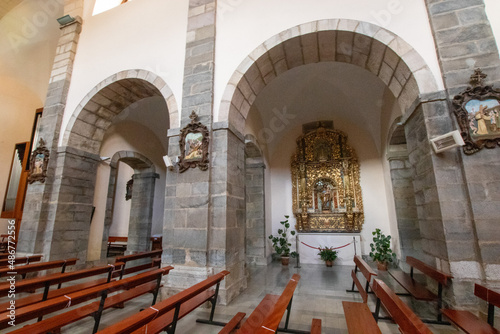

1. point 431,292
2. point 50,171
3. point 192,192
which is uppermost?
point 50,171

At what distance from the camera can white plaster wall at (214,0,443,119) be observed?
3432 millimetres

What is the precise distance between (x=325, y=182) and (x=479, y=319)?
5062 mm

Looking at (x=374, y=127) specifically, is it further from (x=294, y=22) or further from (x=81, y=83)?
(x=81, y=83)

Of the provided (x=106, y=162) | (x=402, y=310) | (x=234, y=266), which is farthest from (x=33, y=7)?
(x=402, y=310)

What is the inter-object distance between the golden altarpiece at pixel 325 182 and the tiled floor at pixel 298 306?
5.54ft

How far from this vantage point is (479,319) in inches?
81.3

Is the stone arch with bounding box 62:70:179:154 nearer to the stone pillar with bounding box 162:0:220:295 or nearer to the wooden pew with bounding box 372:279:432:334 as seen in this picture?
the stone pillar with bounding box 162:0:220:295

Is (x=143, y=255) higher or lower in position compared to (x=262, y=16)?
lower

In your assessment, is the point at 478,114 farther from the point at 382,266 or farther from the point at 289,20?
the point at 382,266

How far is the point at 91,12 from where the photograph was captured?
608 centimetres

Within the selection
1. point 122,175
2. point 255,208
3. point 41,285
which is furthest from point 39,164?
point 122,175

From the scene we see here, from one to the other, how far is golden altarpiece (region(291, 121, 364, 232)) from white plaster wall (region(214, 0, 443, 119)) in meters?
3.72

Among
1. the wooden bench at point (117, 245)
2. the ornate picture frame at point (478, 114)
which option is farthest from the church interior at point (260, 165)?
the wooden bench at point (117, 245)

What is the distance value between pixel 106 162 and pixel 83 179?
2.41 feet
